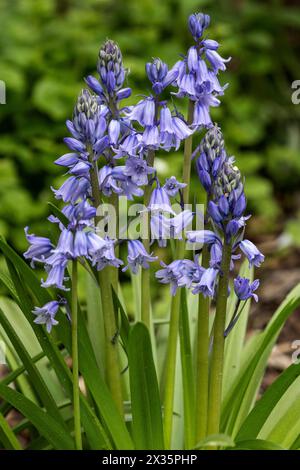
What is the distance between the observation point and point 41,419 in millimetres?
2549

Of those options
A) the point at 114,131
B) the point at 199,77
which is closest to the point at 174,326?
the point at 114,131

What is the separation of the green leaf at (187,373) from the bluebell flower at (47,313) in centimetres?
52

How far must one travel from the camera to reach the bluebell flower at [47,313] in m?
2.35

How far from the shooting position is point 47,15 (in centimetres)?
654

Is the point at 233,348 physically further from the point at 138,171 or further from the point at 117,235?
the point at 138,171

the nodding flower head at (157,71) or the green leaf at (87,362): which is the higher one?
the nodding flower head at (157,71)

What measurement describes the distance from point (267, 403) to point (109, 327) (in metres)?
0.59

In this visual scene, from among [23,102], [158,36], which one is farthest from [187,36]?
[23,102]

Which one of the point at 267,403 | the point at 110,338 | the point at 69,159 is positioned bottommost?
the point at 267,403

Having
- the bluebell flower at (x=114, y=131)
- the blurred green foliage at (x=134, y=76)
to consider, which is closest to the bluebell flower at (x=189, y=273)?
the bluebell flower at (x=114, y=131)

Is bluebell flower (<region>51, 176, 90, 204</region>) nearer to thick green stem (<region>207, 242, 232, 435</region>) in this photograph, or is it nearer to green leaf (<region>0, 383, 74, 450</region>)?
thick green stem (<region>207, 242, 232, 435</region>)

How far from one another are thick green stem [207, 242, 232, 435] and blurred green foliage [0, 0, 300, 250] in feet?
9.26

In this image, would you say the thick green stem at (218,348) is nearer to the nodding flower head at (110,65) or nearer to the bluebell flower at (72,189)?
the bluebell flower at (72,189)

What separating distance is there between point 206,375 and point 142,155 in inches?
30.0
